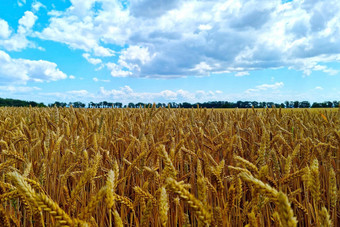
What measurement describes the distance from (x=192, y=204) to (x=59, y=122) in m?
3.14

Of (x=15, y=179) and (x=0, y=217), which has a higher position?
(x=15, y=179)

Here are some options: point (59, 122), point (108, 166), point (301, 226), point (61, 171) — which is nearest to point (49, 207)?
point (61, 171)

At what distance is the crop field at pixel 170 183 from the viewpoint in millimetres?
698

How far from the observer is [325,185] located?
2.15 metres

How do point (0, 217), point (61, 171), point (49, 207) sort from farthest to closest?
point (61, 171) < point (0, 217) < point (49, 207)

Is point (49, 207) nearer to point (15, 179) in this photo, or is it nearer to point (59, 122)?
point (15, 179)

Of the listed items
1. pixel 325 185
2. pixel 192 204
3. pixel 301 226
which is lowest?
pixel 301 226

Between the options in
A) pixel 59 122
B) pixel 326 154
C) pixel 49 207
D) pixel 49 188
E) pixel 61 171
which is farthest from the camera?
pixel 59 122

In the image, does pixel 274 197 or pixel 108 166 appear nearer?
pixel 274 197

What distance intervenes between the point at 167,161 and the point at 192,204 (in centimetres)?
31

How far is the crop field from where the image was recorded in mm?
698

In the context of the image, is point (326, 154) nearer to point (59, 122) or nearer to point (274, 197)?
point (274, 197)

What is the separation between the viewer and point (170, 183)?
63cm

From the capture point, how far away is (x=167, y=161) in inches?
36.5
